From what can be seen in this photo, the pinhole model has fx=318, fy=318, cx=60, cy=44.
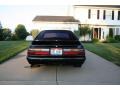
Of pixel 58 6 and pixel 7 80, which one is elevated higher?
pixel 58 6

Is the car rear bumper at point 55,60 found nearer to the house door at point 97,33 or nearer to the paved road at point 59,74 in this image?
the paved road at point 59,74

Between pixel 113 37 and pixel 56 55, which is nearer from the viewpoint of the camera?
pixel 56 55

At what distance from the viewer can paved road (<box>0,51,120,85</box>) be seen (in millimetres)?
8493

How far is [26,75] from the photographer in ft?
30.4

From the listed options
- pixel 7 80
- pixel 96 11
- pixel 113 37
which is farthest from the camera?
pixel 96 11

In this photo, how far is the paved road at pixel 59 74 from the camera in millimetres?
8493

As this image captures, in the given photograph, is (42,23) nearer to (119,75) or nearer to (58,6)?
(58,6)

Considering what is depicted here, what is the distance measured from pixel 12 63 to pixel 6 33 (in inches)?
211

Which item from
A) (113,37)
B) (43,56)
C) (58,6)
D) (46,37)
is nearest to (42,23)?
(58,6)

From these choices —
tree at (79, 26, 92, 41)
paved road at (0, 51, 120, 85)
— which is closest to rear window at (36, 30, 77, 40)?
paved road at (0, 51, 120, 85)

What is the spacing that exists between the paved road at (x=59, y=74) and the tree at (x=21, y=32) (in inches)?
173

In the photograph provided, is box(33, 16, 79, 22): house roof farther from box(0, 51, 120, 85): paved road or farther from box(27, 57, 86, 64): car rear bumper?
box(27, 57, 86, 64): car rear bumper

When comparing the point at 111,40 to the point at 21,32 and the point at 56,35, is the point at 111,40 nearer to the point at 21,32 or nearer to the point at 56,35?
the point at 21,32

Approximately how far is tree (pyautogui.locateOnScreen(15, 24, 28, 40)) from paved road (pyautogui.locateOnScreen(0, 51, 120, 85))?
4405 millimetres
